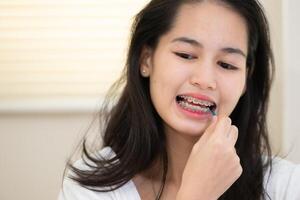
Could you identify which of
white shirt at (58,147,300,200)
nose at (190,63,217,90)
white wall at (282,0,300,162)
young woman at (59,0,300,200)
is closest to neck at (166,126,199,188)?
young woman at (59,0,300,200)

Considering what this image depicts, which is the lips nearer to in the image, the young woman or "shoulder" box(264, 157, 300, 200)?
the young woman

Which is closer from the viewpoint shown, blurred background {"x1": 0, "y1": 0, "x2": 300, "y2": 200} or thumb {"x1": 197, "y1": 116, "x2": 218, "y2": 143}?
thumb {"x1": 197, "y1": 116, "x2": 218, "y2": 143}

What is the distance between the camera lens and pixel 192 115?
3.34 feet

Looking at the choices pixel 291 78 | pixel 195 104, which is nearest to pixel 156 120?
pixel 195 104

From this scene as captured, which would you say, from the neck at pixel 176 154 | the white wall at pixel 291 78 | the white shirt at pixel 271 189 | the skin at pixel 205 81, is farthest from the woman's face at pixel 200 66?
the white wall at pixel 291 78

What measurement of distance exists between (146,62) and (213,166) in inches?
13.6

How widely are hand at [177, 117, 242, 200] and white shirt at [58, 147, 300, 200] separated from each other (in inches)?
8.0

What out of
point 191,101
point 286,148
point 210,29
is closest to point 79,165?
point 191,101

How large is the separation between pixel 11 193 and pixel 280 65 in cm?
114

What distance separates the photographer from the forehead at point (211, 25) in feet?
3.27

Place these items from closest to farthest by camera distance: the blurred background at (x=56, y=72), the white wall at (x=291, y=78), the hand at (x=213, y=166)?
the hand at (x=213, y=166) < the white wall at (x=291, y=78) < the blurred background at (x=56, y=72)

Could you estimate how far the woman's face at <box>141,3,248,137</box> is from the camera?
993 millimetres

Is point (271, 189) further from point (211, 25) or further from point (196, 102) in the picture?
point (211, 25)

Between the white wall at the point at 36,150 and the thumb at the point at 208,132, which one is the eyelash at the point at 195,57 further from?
the white wall at the point at 36,150
